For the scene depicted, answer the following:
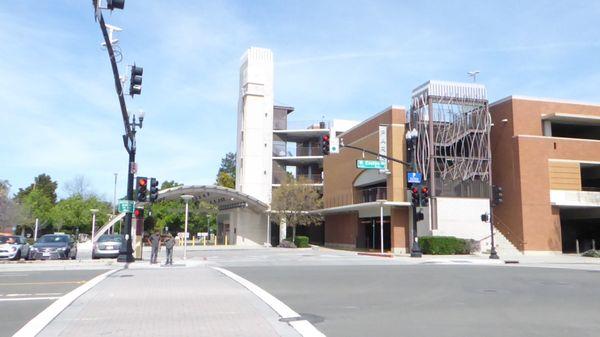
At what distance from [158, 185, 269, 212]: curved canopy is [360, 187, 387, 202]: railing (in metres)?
12.9

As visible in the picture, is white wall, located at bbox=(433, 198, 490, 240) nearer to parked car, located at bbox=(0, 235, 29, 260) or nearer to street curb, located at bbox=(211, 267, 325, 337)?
parked car, located at bbox=(0, 235, 29, 260)

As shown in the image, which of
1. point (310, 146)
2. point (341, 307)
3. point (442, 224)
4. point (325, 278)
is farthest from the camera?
point (310, 146)

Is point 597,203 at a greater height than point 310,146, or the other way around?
point 310,146

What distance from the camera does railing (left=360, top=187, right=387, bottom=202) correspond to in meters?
41.7

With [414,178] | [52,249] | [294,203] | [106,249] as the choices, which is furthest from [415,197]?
[294,203]

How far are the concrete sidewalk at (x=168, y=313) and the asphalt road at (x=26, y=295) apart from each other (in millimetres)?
639

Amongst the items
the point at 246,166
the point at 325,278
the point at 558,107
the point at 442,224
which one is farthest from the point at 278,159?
the point at 325,278

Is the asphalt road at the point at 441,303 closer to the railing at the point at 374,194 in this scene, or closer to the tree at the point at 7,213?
the railing at the point at 374,194

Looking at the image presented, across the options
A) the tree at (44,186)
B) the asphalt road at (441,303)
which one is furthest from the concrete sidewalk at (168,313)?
the tree at (44,186)

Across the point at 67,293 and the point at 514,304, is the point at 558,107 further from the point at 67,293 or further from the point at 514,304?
the point at 67,293

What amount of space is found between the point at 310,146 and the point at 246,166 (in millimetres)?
9921

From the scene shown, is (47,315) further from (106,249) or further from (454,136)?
(454,136)

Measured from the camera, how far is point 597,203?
39594 millimetres

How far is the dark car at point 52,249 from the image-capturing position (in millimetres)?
27552
